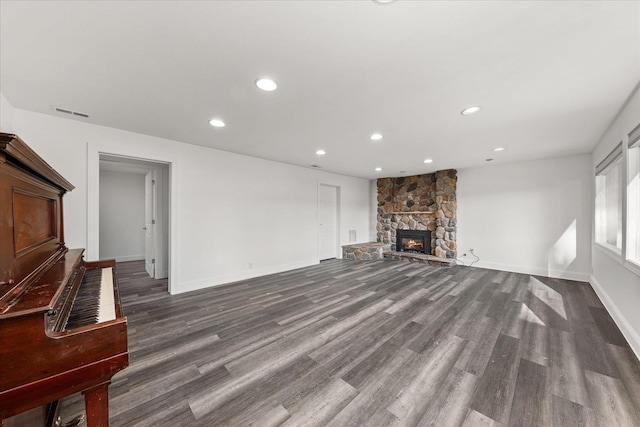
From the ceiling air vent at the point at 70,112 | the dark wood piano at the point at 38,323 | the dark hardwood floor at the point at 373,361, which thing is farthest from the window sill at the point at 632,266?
the ceiling air vent at the point at 70,112

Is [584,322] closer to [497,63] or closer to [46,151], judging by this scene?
[497,63]

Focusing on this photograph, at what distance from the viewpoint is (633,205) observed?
2336 millimetres

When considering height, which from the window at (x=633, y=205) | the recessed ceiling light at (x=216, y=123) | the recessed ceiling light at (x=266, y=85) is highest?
the recessed ceiling light at (x=216, y=123)

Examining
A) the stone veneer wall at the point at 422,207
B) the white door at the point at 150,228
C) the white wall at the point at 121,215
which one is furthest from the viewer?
the white wall at the point at 121,215

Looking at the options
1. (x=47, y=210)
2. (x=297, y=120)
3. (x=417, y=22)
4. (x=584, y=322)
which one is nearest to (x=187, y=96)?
(x=297, y=120)

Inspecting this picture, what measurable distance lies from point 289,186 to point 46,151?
348 cm

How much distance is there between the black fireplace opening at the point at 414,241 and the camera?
6.18 metres

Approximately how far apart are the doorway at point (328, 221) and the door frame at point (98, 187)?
326 centimetres

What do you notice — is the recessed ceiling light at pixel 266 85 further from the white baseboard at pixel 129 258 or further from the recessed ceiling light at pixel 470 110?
the white baseboard at pixel 129 258

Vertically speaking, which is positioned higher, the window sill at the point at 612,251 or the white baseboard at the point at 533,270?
the window sill at the point at 612,251

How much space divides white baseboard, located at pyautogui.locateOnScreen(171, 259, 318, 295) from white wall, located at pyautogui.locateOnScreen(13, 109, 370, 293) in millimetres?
16

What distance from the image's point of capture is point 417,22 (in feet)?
4.30

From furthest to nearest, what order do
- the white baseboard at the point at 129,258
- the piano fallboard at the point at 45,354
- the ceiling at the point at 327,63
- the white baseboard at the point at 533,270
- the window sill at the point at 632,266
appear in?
the white baseboard at the point at 129,258 → the white baseboard at the point at 533,270 → the window sill at the point at 632,266 → the ceiling at the point at 327,63 → the piano fallboard at the point at 45,354

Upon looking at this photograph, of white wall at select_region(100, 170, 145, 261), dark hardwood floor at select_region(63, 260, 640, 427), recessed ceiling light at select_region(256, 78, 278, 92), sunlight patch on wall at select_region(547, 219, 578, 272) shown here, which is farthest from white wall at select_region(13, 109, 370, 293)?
sunlight patch on wall at select_region(547, 219, 578, 272)
